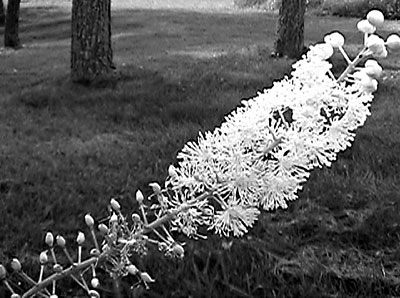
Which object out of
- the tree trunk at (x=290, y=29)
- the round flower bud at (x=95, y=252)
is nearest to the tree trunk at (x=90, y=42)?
the tree trunk at (x=290, y=29)

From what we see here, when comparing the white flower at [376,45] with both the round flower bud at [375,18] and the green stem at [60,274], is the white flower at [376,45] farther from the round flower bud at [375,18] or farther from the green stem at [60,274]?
the green stem at [60,274]

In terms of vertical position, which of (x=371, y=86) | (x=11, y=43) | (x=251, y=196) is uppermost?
(x=371, y=86)

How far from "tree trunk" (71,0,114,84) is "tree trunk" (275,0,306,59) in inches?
126

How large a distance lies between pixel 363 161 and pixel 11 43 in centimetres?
1487

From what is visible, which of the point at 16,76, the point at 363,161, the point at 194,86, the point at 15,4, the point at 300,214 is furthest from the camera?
the point at 15,4

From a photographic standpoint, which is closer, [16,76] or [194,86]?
[194,86]

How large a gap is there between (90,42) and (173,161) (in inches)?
161

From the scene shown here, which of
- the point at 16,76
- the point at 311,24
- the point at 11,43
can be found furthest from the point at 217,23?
the point at 16,76

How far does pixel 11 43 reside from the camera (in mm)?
19453

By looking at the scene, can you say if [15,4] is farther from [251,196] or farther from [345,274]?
[251,196]

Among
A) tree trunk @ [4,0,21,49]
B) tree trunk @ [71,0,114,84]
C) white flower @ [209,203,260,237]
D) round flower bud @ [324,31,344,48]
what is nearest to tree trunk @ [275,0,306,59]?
tree trunk @ [71,0,114,84]

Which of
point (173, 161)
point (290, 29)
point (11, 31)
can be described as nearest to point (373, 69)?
point (173, 161)

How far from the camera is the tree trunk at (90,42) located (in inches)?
392

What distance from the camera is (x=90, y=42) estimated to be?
33.3 ft
